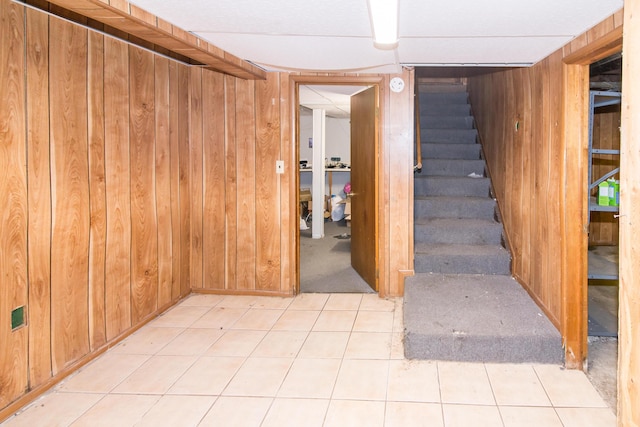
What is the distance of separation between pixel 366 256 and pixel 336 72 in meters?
1.72

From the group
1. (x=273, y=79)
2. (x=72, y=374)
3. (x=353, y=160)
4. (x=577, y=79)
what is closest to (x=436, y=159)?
(x=353, y=160)

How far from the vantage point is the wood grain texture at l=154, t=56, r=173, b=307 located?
329cm

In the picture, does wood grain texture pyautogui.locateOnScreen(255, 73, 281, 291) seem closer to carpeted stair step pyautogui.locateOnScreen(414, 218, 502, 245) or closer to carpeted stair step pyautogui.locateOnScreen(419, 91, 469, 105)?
carpeted stair step pyautogui.locateOnScreen(414, 218, 502, 245)

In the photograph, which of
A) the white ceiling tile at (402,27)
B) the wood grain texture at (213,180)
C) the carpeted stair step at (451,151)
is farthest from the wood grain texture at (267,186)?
the carpeted stair step at (451,151)

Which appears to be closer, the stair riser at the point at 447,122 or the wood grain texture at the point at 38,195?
the wood grain texture at the point at 38,195

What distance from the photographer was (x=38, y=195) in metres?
2.19

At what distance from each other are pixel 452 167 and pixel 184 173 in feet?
9.59

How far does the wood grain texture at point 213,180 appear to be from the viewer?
3770 mm

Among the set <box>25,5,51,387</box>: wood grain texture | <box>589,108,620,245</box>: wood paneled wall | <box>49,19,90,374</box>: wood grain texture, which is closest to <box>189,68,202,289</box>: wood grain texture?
<box>49,19,90,374</box>: wood grain texture

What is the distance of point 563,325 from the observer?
254 centimetres

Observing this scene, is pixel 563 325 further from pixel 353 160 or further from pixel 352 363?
pixel 353 160

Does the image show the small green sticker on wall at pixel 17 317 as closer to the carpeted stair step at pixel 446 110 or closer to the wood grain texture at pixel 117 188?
the wood grain texture at pixel 117 188

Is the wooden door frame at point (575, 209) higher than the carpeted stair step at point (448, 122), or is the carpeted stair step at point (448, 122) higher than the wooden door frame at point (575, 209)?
the carpeted stair step at point (448, 122)

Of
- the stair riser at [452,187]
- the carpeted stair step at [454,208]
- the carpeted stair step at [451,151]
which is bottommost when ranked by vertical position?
the carpeted stair step at [454,208]
